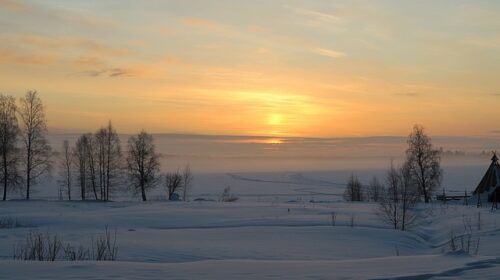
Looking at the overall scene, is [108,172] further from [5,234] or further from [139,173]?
[5,234]

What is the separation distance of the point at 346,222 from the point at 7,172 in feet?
111

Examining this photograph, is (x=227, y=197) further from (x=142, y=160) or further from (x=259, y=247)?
(x=259, y=247)

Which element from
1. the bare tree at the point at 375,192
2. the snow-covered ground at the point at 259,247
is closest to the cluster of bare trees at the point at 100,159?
the snow-covered ground at the point at 259,247

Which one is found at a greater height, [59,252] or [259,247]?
[59,252]

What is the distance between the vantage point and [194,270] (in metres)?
9.41

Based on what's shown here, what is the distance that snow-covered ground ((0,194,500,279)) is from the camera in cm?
914

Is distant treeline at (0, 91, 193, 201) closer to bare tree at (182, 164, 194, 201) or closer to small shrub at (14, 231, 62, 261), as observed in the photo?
bare tree at (182, 164, 194, 201)

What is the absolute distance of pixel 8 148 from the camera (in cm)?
4972

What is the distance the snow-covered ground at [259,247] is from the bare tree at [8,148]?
15.8 feet

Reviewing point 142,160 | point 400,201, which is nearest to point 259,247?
point 400,201

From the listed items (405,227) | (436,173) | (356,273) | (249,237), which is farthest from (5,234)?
(436,173)

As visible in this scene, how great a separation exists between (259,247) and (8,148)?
38524 mm

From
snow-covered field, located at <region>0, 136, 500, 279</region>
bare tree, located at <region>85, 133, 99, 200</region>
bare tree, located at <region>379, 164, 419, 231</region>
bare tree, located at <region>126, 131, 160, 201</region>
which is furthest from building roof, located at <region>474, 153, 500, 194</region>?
bare tree, located at <region>85, 133, 99, 200</region>

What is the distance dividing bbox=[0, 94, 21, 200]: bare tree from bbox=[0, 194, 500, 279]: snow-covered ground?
189 inches
